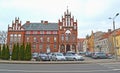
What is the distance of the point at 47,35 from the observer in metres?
99.7

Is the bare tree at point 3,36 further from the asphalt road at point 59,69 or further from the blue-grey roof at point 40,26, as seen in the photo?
the asphalt road at point 59,69

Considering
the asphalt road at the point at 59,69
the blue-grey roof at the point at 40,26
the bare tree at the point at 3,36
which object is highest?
the blue-grey roof at the point at 40,26

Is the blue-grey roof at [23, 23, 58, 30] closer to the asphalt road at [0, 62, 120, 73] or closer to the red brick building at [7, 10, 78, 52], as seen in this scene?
the red brick building at [7, 10, 78, 52]

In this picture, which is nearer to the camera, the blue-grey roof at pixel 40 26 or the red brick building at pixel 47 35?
the red brick building at pixel 47 35

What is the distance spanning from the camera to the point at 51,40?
9944cm

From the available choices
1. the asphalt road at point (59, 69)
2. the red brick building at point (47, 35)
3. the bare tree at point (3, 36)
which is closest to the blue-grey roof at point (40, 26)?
the red brick building at point (47, 35)

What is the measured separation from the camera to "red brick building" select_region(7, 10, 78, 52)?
93.4 metres

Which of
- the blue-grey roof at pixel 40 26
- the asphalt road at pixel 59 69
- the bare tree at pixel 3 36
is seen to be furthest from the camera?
the blue-grey roof at pixel 40 26

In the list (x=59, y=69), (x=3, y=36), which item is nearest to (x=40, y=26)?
(x=3, y=36)

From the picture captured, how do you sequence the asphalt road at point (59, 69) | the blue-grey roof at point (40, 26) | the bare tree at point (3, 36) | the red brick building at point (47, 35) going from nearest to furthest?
the asphalt road at point (59, 69), the red brick building at point (47, 35), the bare tree at point (3, 36), the blue-grey roof at point (40, 26)

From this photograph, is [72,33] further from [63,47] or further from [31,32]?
[31,32]

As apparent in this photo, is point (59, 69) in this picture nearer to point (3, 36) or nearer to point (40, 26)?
point (40, 26)

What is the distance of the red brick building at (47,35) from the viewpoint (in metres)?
93.4

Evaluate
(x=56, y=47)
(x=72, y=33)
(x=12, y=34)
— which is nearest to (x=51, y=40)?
(x=56, y=47)
